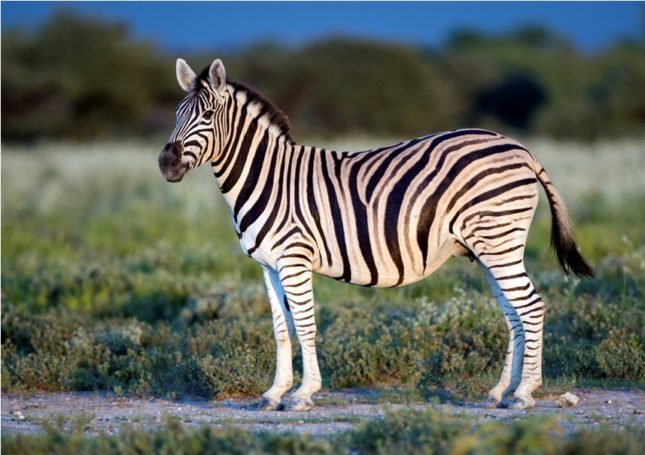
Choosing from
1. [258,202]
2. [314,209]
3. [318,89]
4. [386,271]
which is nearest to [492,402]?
[386,271]

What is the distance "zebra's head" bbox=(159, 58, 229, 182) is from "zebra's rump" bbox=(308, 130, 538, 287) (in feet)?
2.85

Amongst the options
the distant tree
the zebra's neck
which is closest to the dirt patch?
the zebra's neck

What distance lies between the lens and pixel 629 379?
26.1 feet

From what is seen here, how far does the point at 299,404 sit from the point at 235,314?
3.16 metres

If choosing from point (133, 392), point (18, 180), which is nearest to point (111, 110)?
point (18, 180)

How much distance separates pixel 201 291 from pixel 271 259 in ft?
14.4

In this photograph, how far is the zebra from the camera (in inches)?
277

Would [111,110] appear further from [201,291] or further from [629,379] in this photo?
[629,379]

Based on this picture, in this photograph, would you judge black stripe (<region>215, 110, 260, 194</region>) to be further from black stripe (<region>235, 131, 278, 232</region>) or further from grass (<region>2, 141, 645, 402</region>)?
grass (<region>2, 141, 645, 402</region>)

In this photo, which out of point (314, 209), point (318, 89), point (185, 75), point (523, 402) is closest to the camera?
point (523, 402)

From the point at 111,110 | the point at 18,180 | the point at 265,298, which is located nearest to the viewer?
the point at 265,298

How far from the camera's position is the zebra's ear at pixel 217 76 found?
23.5 feet

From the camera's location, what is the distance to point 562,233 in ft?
24.4

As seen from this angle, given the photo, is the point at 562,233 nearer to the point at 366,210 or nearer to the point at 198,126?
the point at 366,210
